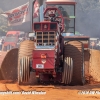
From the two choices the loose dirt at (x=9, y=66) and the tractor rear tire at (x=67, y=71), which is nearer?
the tractor rear tire at (x=67, y=71)

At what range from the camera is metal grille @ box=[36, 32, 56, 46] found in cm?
1123

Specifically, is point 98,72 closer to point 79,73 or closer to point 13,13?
point 79,73

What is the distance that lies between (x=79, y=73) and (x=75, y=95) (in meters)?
2.06

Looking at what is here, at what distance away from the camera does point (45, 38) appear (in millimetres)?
11281

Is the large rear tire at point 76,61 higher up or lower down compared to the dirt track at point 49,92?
higher up

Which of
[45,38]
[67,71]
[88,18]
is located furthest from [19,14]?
[67,71]

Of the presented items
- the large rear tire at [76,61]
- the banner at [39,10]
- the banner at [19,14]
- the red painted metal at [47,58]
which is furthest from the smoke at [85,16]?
the red painted metal at [47,58]

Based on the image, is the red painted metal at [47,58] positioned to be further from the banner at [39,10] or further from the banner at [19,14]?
the banner at [19,14]

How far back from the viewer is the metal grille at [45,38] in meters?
11.2

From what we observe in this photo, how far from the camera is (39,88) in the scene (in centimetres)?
1112

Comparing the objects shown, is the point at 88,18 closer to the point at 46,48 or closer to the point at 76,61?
the point at 76,61

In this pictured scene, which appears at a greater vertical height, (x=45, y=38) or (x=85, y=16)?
(x=85, y=16)

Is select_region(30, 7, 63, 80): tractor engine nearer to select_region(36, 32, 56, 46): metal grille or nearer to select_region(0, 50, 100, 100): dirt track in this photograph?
select_region(36, 32, 56, 46): metal grille

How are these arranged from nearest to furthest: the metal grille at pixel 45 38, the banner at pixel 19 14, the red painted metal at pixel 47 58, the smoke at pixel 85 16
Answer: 1. the red painted metal at pixel 47 58
2. the metal grille at pixel 45 38
3. the banner at pixel 19 14
4. the smoke at pixel 85 16
